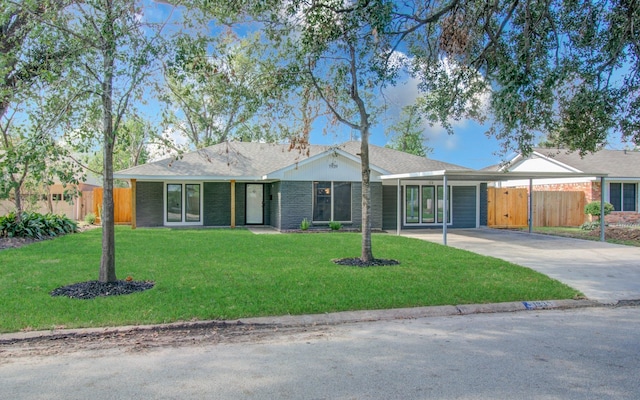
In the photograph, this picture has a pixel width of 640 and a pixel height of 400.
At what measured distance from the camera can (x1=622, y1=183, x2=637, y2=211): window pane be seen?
2425 centimetres

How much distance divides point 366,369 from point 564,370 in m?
1.91

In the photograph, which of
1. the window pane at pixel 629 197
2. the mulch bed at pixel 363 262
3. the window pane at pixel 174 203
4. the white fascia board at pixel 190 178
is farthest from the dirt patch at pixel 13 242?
the window pane at pixel 629 197

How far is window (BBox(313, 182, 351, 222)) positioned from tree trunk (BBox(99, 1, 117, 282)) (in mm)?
12177

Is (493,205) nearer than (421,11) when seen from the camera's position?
No

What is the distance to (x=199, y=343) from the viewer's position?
520 centimetres

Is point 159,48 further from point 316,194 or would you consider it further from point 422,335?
point 316,194

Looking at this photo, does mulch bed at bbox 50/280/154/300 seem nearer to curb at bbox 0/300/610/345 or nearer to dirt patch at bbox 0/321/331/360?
curb at bbox 0/300/610/345

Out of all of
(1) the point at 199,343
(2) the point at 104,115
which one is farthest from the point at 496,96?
(2) the point at 104,115

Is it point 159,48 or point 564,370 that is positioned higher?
A: point 159,48

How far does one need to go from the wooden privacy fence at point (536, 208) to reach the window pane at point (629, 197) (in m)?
2.24

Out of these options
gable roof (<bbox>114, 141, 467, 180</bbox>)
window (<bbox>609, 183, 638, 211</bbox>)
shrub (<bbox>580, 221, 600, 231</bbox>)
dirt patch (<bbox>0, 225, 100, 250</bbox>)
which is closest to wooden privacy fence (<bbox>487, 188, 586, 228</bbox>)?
window (<bbox>609, 183, 638, 211</bbox>)

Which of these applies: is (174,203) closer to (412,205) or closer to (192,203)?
(192,203)

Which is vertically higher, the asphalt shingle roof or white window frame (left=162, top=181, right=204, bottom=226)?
the asphalt shingle roof

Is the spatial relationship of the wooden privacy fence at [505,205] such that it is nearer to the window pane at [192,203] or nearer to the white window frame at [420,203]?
the white window frame at [420,203]
